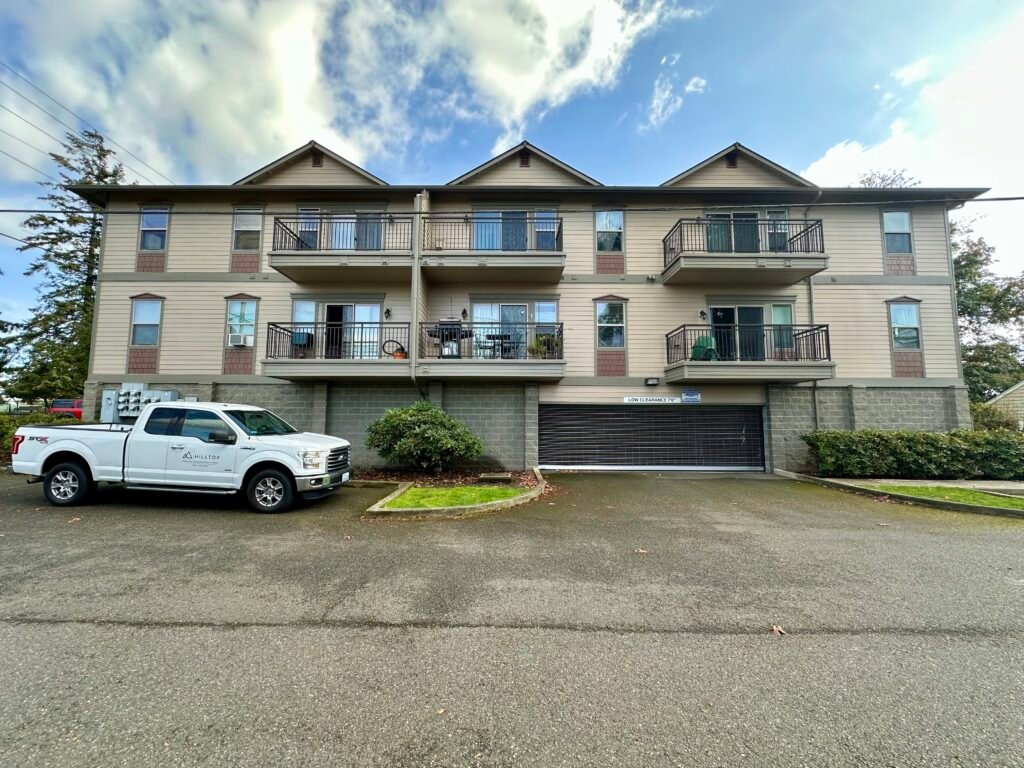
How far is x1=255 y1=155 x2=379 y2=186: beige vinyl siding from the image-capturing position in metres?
14.2

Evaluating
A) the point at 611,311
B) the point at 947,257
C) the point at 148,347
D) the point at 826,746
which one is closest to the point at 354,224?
the point at 148,347

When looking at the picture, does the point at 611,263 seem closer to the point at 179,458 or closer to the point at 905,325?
the point at 905,325

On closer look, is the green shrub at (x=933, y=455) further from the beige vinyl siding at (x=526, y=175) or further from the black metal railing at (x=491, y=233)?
the beige vinyl siding at (x=526, y=175)

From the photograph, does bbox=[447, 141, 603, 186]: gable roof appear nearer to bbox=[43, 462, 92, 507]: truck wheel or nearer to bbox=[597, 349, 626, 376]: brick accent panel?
bbox=[597, 349, 626, 376]: brick accent panel

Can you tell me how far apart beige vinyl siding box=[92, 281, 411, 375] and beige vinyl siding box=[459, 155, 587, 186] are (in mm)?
4788

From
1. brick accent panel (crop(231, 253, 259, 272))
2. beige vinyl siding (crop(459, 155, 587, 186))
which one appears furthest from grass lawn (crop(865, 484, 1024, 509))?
brick accent panel (crop(231, 253, 259, 272))

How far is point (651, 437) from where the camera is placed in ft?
44.4

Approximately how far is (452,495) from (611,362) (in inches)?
289

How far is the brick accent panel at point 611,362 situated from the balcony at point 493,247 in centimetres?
291

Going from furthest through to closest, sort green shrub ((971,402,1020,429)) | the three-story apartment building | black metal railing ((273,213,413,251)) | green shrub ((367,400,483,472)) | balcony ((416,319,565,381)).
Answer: green shrub ((971,402,1020,429))
black metal railing ((273,213,413,251))
the three-story apartment building
balcony ((416,319,565,381))
green shrub ((367,400,483,472))

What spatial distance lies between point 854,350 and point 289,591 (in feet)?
54.5

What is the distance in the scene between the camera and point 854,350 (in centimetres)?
1353

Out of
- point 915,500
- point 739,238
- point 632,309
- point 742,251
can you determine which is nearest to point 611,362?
point 632,309

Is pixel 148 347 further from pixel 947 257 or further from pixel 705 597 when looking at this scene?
pixel 947 257
